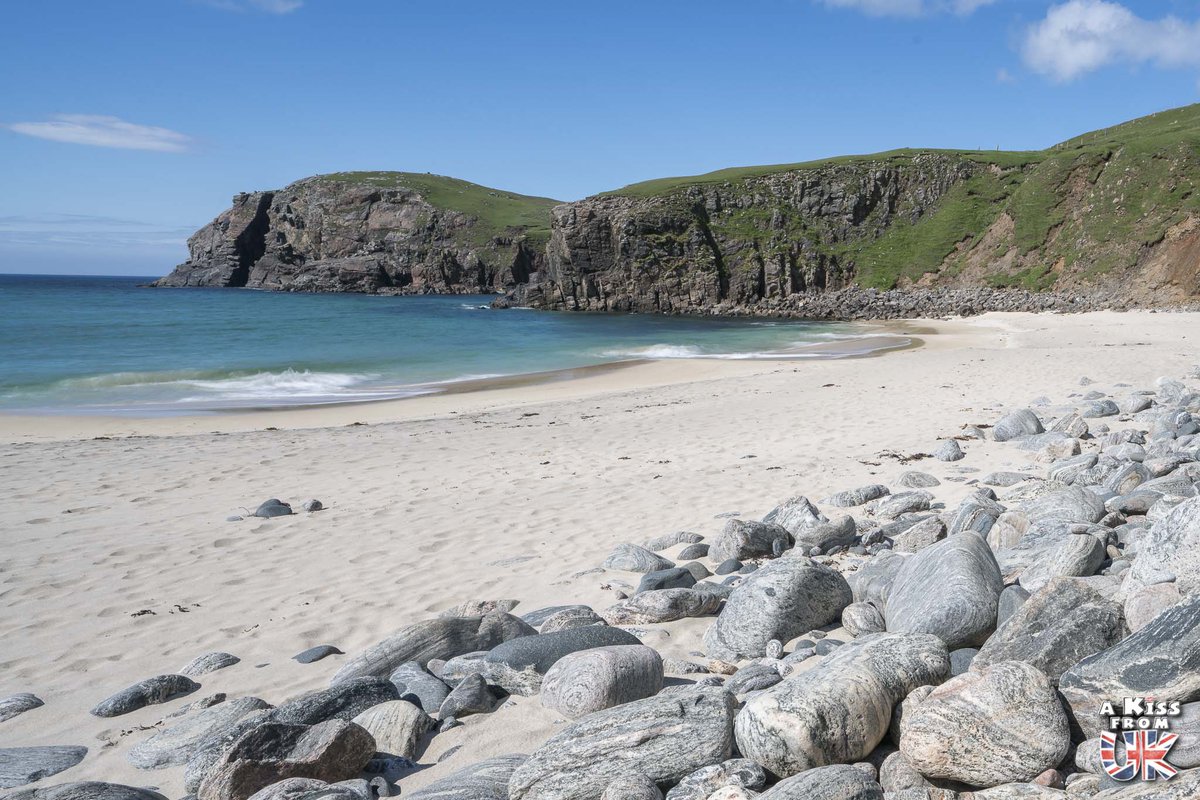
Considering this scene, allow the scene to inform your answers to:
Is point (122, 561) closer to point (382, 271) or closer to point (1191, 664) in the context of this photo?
point (1191, 664)

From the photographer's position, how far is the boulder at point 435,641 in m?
4.67

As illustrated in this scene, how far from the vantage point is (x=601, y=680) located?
3.85m

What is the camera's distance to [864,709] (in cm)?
305

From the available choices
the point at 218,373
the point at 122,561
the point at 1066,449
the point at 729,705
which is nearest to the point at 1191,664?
the point at 729,705

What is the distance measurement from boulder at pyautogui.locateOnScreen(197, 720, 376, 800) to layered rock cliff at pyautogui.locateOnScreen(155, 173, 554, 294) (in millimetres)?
102333

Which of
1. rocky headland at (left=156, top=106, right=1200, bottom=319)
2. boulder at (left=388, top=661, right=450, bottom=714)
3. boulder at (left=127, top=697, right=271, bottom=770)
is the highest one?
rocky headland at (left=156, top=106, right=1200, bottom=319)

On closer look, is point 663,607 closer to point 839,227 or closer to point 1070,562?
point 1070,562

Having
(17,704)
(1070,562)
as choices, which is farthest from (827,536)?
(17,704)

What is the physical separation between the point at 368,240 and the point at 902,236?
74.3m

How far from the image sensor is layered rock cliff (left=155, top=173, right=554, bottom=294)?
106 m

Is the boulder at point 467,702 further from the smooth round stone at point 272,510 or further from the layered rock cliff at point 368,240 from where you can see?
the layered rock cliff at point 368,240

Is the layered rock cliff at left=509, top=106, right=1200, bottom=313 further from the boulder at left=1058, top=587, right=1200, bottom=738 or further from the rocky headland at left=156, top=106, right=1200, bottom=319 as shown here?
the boulder at left=1058, top=587, right=1200, bottom=738

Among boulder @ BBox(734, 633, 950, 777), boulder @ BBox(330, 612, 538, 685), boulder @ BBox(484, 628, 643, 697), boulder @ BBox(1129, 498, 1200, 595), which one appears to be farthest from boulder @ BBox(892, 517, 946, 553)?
boulder @ BBox(330, 612, 538, 685)
